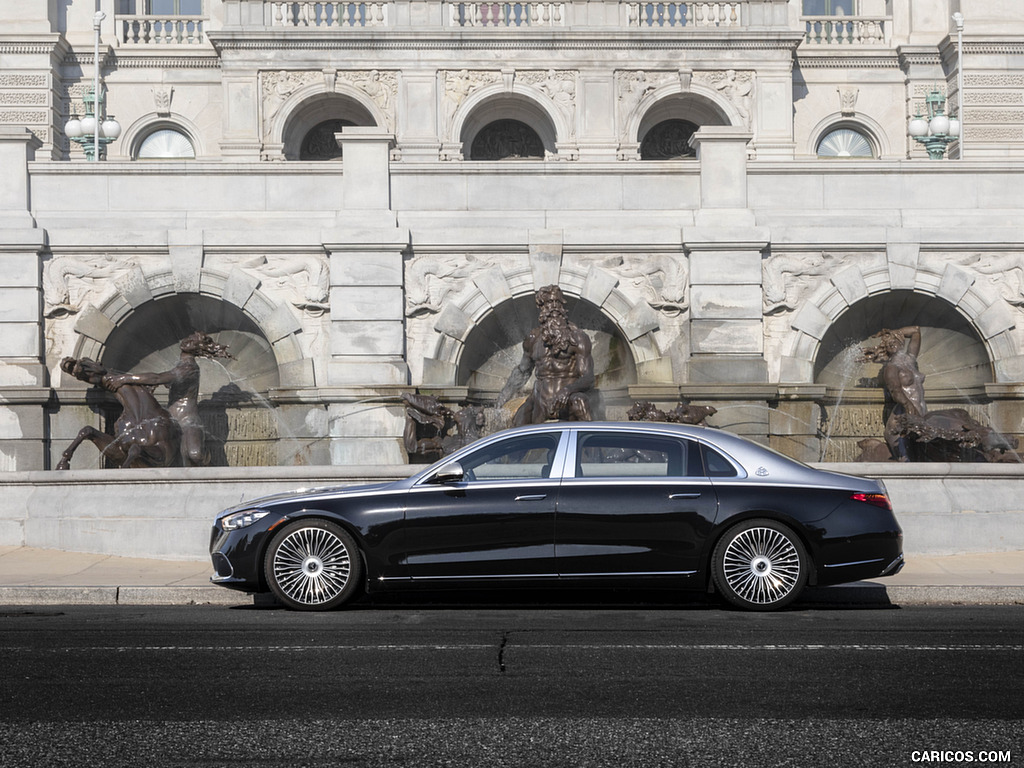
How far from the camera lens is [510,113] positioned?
34.3m

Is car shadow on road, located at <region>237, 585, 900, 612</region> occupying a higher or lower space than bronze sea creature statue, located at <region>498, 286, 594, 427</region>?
lower

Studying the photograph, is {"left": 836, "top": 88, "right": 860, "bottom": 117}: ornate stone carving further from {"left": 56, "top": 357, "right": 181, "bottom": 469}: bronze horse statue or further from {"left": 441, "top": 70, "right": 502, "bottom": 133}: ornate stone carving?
{"left": 56, "top": 357, "right": 181, "bottom": 469}: bronze horse statue

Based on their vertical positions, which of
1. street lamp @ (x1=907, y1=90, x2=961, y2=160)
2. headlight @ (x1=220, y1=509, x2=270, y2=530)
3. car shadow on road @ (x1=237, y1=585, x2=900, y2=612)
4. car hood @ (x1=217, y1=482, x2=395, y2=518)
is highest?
street lamp @ (x1=907, y1=90, x2=961, y2=160)

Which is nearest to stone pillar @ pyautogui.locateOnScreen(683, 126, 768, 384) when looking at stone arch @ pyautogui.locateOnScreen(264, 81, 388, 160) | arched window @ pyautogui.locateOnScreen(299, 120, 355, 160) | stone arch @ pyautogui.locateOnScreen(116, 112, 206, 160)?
stone arch @ pyautogui.locateOnScreen(264, 81, 388, 160)

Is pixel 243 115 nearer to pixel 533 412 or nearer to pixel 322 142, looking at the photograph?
pixel 322 142

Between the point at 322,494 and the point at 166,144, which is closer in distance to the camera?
the point at 322,494

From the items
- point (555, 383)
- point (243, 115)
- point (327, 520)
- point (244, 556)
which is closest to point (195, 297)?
point (555, 383)

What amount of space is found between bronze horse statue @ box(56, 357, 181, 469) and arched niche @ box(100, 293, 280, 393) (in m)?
2.16

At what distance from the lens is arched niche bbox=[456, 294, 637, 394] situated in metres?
21.0

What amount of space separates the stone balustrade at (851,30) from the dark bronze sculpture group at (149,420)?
2331 centimetres

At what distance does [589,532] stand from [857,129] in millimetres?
29824

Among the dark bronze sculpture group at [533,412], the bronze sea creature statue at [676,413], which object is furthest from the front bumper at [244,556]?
the bronze sea creature statue at [676,413]

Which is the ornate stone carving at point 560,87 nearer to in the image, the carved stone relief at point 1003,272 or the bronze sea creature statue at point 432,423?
the carved stone relief at point 1003,272

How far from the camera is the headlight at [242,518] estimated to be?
9875mm
